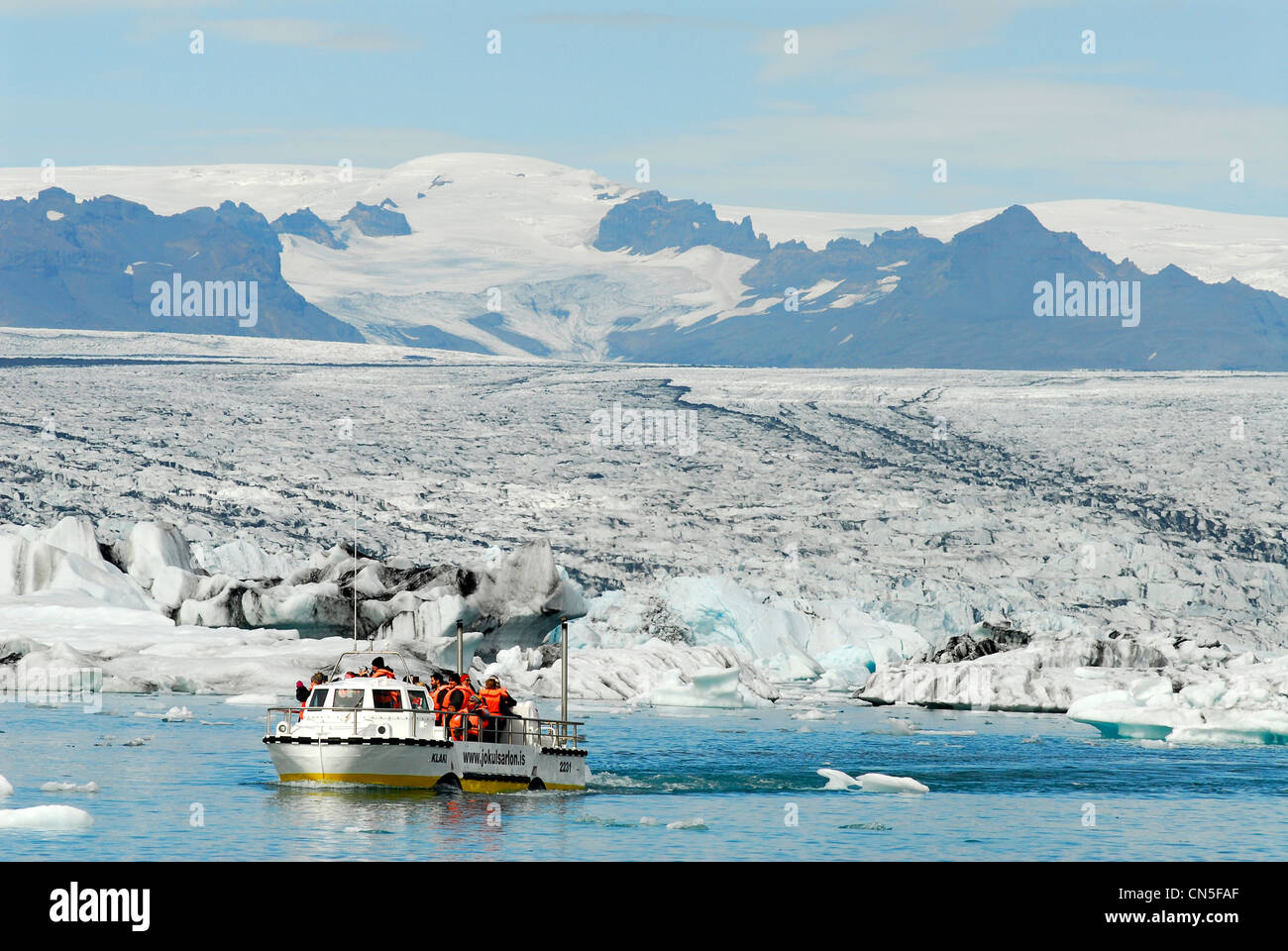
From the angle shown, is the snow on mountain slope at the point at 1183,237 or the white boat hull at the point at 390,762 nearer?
the white boat hull at the point at 390,762

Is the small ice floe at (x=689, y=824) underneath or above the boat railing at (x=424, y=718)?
underneath

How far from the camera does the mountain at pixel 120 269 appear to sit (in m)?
158

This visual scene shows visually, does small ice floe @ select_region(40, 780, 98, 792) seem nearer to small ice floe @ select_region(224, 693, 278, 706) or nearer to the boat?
the boat

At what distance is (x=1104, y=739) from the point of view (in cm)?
2962

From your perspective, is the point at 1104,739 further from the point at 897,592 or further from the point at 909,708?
the point at 897,592

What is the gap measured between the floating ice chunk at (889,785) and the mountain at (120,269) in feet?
461

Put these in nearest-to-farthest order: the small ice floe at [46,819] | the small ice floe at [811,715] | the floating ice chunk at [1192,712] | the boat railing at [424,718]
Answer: the small ice floe at [46,819] < the boat railing at [424,718] < the floating ice chunk at [1192,712] < the small ice floe at [811,715]

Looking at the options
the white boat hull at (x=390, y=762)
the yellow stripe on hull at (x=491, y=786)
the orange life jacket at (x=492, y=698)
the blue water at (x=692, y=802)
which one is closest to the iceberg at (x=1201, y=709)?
the blue water at (x=692, y=802)

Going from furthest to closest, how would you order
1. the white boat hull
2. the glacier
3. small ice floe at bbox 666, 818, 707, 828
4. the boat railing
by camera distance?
1. the glacier
2. the boat railing
3. the white boat hull
4. small ice floe at bbox 666, 818, 707, 828

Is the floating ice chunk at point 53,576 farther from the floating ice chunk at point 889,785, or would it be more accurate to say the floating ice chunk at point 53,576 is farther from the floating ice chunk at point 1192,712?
the floating ice chunk at point 889,785

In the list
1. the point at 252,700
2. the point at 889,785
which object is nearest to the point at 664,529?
the point at 252,700

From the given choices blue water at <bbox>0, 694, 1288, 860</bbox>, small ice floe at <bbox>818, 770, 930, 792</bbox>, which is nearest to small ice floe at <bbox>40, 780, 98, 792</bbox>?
blue water at <bbox>0, 694, 1288, 860</bbox>

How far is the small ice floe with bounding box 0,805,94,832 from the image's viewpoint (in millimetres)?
15297
